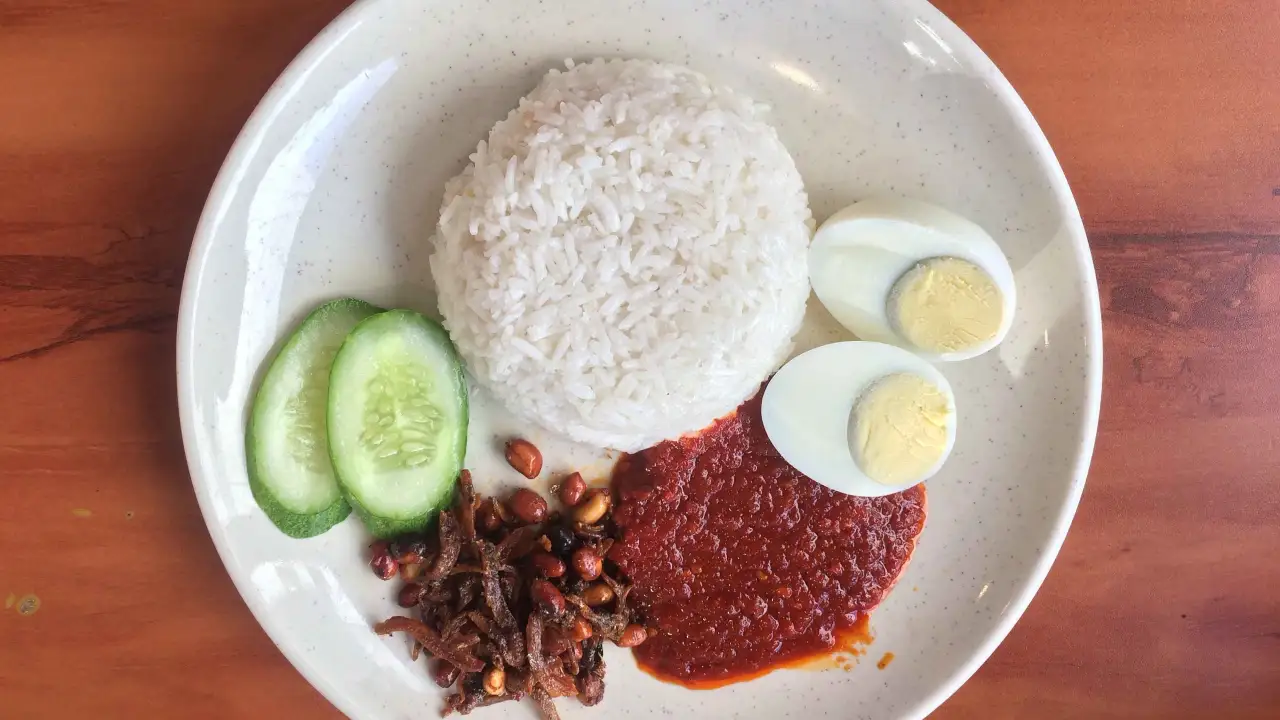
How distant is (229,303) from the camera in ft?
5.67

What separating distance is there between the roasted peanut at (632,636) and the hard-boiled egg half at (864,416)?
→ 0.57 meters

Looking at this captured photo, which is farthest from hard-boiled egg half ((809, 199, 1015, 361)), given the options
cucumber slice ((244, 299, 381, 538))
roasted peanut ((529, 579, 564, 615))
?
cucumber slice ((244, 299, 381, 538))

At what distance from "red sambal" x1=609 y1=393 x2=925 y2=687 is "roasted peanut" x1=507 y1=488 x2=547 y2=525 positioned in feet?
0.64

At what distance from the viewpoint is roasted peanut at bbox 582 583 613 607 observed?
6.06ft

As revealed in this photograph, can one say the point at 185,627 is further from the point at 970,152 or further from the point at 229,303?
the point at 970,152

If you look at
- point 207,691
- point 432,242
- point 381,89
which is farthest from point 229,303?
point 207,691

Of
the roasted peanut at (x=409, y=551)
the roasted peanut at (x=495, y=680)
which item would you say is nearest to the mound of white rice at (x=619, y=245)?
the roasted peanut at (x=409, y=551)

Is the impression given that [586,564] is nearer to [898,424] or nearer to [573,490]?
[573,490]

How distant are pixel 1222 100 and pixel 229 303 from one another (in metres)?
2.53

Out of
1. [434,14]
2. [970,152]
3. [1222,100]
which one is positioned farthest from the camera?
[1222,100]

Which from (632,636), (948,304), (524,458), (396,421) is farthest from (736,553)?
(396,421)

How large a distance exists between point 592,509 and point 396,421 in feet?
1.69

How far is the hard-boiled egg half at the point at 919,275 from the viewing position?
172cm

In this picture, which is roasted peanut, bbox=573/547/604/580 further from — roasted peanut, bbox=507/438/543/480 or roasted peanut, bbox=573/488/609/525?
roasted peanut, bbox=507/438/543/480
